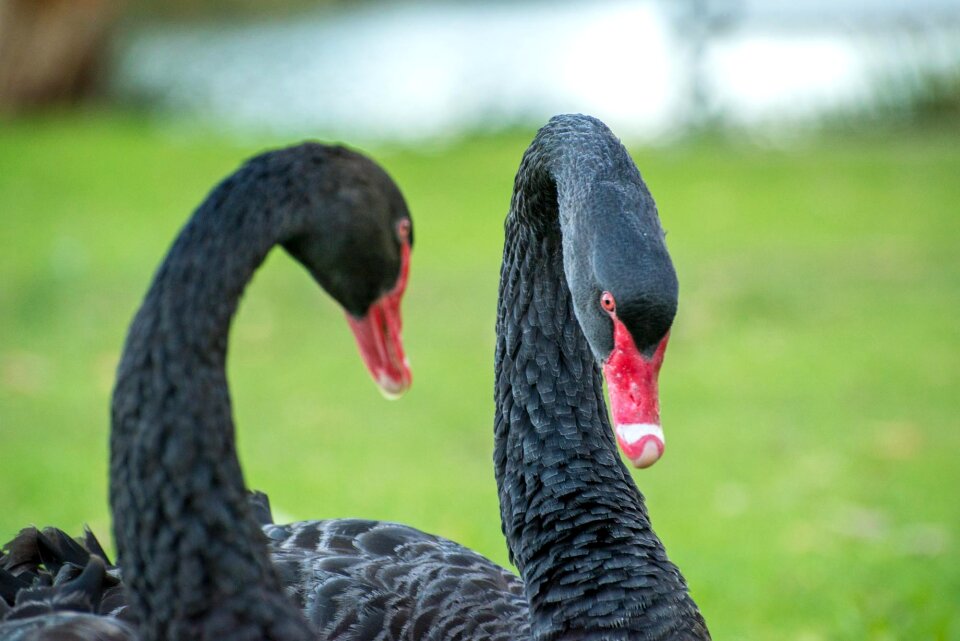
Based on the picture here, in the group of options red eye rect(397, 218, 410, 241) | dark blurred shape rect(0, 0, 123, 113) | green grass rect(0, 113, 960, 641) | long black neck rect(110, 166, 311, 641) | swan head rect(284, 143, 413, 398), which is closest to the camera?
long black neck rect(110, 166, 311, 641)

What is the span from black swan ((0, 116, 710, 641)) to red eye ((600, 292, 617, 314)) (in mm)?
127

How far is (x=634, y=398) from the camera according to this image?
186 centimetres

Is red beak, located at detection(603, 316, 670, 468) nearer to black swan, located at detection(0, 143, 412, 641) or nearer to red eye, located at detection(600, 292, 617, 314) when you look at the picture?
red eye, located at detection(600, 292, 617, 314)

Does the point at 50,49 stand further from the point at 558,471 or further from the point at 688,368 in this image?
the point at 558,471

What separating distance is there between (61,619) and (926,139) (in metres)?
9.00

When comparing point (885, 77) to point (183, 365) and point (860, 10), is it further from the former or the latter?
point (183, 365)

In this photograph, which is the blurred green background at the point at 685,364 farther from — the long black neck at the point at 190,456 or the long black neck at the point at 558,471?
the long black neck at the point at 190,456

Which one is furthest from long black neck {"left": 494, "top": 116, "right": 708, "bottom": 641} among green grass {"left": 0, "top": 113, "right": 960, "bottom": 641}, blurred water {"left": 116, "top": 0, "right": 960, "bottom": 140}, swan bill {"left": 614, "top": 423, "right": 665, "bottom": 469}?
blurred water {"left": 116, "top": 0, "right": 960, "bottom": 140}

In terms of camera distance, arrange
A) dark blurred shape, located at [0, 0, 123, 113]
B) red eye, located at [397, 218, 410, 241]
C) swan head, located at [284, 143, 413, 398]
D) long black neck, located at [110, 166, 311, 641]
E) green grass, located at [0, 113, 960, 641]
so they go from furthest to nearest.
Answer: dark blurred shape, located at [0, 0, 123, 113] < green grass, located at [0, 113, 960, 641] < red eye, located at [397, 218, 410, 241] < swan head, located at [284, 143, 413, 398] < long black neck, located at [110, 166, 311, 641]

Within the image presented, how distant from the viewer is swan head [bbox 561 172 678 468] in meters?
1.83

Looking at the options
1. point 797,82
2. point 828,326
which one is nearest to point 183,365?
point 828,326

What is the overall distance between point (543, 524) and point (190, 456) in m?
0.75

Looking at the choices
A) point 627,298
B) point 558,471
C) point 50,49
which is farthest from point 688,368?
point 50,49

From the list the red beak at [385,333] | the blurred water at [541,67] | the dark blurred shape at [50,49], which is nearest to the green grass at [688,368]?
the blurred water at [541,67]
